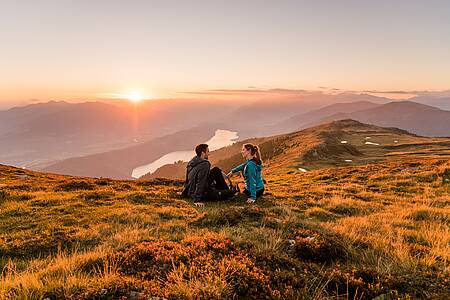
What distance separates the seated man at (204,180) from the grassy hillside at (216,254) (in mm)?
827

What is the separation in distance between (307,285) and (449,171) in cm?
2299

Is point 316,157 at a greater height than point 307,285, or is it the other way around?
point 307,285

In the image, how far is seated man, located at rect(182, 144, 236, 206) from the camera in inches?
535

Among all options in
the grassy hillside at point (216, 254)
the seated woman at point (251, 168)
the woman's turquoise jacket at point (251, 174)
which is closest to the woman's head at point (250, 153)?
the seated woman at point (251, 168)

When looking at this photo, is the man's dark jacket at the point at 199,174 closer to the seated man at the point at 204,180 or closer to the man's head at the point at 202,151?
the seated man at the point at 204,180

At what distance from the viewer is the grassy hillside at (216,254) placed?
4.33 metres

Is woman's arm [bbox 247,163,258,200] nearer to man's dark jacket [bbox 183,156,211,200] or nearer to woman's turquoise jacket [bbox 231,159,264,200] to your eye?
woman's turquoise jacket [bbox 231,159,264,200]

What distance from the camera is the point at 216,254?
19.1ft

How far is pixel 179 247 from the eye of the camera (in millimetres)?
6188

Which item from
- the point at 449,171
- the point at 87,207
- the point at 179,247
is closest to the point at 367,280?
the point at 179,247

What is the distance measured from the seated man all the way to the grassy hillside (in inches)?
32.6

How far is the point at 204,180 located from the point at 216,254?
804 centimetres

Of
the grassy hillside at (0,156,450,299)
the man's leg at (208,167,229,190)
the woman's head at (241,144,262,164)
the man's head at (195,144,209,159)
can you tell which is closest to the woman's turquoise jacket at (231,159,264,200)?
the woman's head at (241,144,262,164)

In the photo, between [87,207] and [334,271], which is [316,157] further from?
[334,271]
